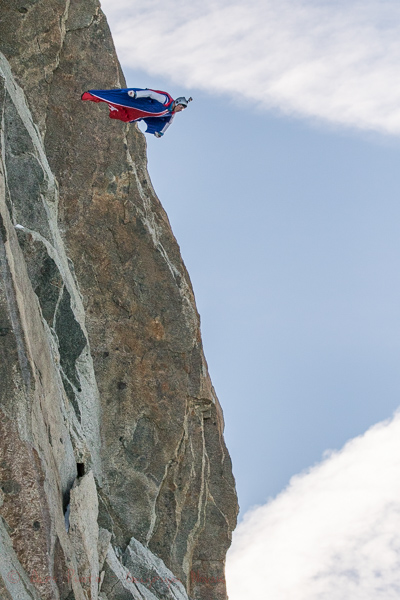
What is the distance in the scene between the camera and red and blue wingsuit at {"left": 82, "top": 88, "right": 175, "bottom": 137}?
66.6 feet

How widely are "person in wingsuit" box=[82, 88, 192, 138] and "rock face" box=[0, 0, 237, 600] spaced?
2626 mm

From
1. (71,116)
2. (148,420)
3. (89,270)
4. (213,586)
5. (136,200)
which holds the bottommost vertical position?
(213,586)

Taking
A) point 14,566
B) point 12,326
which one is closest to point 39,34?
point 12,326

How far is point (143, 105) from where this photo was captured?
2059 centimetres

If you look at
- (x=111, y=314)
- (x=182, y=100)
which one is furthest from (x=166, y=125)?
(x=111, y=314)

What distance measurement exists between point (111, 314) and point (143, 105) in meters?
6.87

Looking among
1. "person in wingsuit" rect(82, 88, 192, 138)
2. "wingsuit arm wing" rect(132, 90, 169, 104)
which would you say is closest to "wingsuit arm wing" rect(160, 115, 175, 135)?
"person in wingsuit" rect(82, 88, 192, 138)

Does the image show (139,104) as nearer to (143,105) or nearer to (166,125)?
(143,105)

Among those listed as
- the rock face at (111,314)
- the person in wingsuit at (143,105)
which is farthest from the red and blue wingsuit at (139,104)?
the rock face at (111,314)

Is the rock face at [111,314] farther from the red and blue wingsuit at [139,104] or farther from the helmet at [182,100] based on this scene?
the helmet at [182,100]

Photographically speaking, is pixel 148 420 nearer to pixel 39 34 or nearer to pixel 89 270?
pixel 89 270

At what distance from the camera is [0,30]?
22234 millimetres

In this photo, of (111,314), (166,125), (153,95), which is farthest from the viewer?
(111,314)

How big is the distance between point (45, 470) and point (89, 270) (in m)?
10.1
